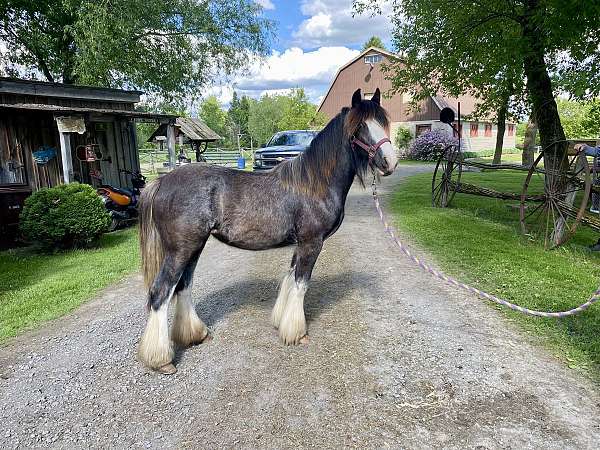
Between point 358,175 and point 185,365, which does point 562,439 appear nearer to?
point 358,175

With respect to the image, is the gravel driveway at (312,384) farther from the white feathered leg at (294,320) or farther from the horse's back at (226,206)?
the horse's back at (226,206)

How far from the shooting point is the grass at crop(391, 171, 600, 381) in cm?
377

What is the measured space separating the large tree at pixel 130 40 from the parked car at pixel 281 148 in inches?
141

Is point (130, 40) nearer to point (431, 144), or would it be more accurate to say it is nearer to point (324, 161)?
point (324, 161)

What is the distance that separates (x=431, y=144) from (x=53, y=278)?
29.2m

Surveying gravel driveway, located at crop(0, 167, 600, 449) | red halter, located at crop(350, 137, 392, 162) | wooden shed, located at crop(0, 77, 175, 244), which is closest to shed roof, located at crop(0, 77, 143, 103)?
wooden shed, located at crop(0, 77, 175, 244)

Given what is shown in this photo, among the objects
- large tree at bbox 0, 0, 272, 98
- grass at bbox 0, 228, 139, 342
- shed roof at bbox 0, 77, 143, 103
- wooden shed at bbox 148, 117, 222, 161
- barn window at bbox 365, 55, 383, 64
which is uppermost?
barn window at bbox 365, 55, 383, 64

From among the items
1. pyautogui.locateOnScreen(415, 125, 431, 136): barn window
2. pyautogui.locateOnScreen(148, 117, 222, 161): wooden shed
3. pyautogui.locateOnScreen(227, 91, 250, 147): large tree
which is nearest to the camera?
pyautogui.locateOnScreen(148, 117, 222, 161): wooden shed

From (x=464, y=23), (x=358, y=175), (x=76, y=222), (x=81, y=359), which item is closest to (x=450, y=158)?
(x=464, y=23)

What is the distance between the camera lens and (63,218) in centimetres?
760

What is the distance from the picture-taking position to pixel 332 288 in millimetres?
5305

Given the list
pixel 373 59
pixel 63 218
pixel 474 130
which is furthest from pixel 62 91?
pixel 474 130

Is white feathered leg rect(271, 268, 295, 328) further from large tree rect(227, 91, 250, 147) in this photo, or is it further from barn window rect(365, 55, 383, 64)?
large tree rect(227, 91, 250, 147)

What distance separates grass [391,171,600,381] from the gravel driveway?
35cm
